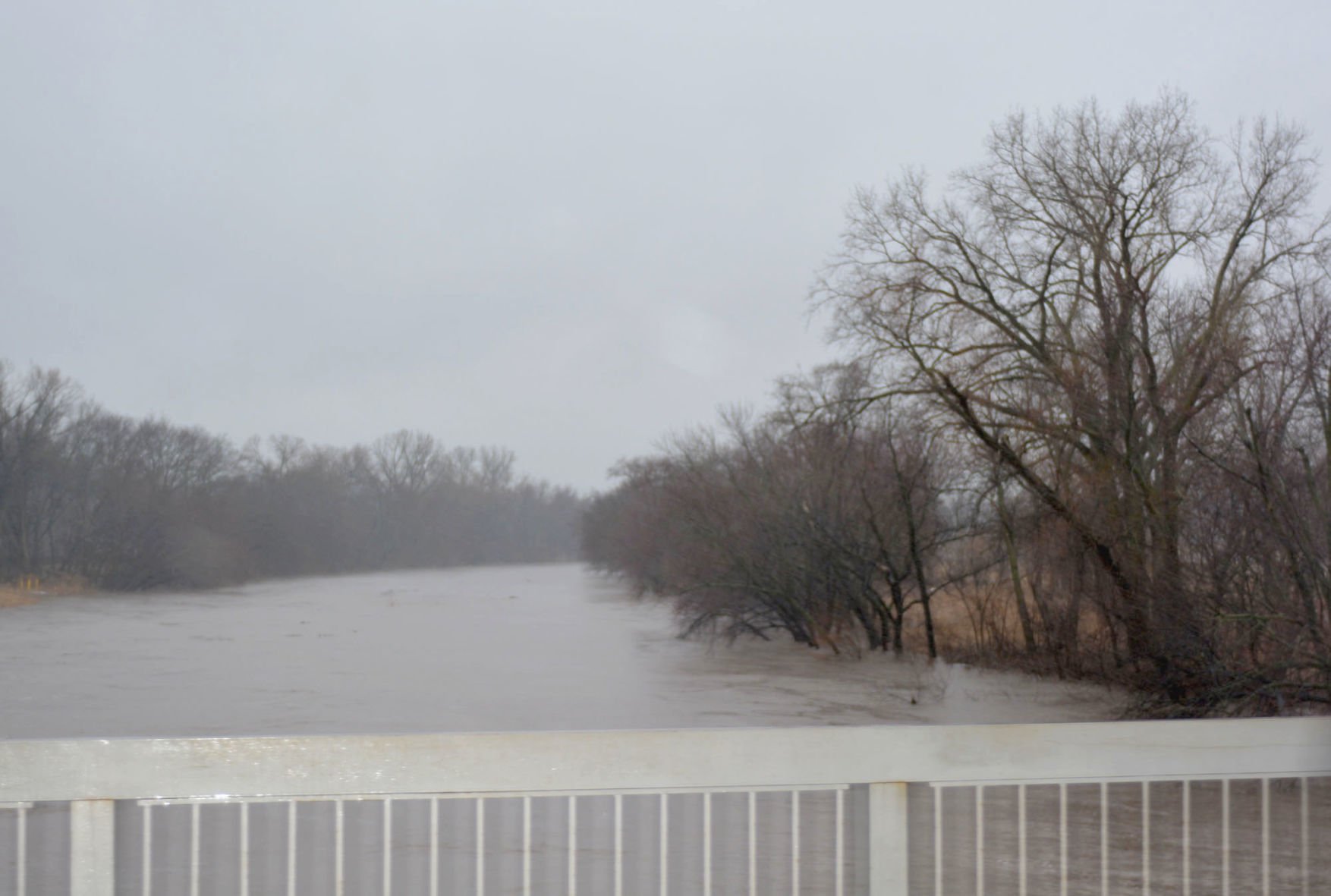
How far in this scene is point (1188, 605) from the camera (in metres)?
12.5

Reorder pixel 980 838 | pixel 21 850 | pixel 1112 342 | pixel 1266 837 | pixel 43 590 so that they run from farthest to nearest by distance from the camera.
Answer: pixel 43 590 → pixel 1112 342 → pixel 1266 837 → pixel 980 838 → pixel 21 850

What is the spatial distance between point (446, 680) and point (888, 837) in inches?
878

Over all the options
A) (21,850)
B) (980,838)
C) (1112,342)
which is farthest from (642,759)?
(1112,342)

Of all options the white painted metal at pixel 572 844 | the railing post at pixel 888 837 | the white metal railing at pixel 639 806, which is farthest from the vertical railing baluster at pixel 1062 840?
the white painted metal at pixel 572 844

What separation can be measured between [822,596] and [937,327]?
8.05m

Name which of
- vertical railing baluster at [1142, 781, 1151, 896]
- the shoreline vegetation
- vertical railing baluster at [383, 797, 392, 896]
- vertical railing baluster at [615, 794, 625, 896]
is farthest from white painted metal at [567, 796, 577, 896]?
the shoreline vegetation

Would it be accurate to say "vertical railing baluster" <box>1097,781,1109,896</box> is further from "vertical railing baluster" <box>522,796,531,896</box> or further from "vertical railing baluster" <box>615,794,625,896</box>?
"vertical railing baluster" <box>522,796,531,896</box>

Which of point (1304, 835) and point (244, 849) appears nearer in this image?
point (244, 849)

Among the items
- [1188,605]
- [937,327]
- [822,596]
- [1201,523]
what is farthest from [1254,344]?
[822,596]

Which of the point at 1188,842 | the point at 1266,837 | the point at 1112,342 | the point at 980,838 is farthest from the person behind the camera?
the point at 1112,342

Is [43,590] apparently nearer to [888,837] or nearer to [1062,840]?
[888,837]

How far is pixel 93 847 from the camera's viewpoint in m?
2.76

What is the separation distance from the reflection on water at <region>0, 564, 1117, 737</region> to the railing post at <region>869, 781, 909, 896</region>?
10.1 m

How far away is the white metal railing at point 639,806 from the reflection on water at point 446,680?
986cm
